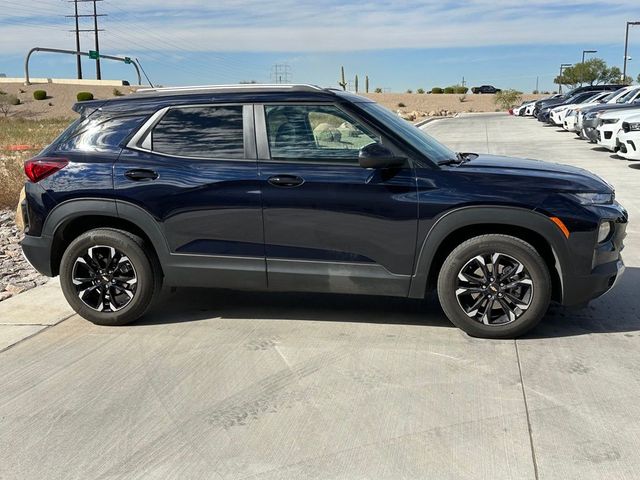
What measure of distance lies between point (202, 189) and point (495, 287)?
7.50 feet

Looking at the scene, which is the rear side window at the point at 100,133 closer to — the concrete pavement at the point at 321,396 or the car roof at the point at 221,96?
the car roof at the point at 221,96

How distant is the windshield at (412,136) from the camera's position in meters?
4.98

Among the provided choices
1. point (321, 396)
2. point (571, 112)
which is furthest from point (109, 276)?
point (571, 112)

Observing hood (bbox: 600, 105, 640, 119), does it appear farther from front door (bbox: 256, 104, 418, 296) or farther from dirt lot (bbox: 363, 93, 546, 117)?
dirt lot (bbox: 363, 93, 546, 117)

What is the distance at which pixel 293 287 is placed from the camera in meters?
5.08

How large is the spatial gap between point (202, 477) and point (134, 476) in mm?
337

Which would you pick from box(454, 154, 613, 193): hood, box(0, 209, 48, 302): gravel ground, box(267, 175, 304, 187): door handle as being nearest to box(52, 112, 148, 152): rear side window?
box(267, 175, 304, 187): door handle

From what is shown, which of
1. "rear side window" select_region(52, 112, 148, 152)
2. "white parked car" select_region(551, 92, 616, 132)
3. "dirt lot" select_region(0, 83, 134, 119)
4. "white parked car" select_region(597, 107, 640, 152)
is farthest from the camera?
"dirt lot" select_region(0, 83, 134, 119)

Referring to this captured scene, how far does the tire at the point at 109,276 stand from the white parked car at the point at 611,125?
14.7 meters

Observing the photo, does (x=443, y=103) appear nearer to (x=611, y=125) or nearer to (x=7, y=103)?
(x=7, y=103)

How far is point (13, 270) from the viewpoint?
7434 mm

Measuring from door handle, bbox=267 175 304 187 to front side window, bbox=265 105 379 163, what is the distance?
0.17 metres

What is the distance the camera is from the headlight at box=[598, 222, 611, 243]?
4691 mm

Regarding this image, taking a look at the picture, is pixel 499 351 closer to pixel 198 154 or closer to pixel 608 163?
pixel 198 154
